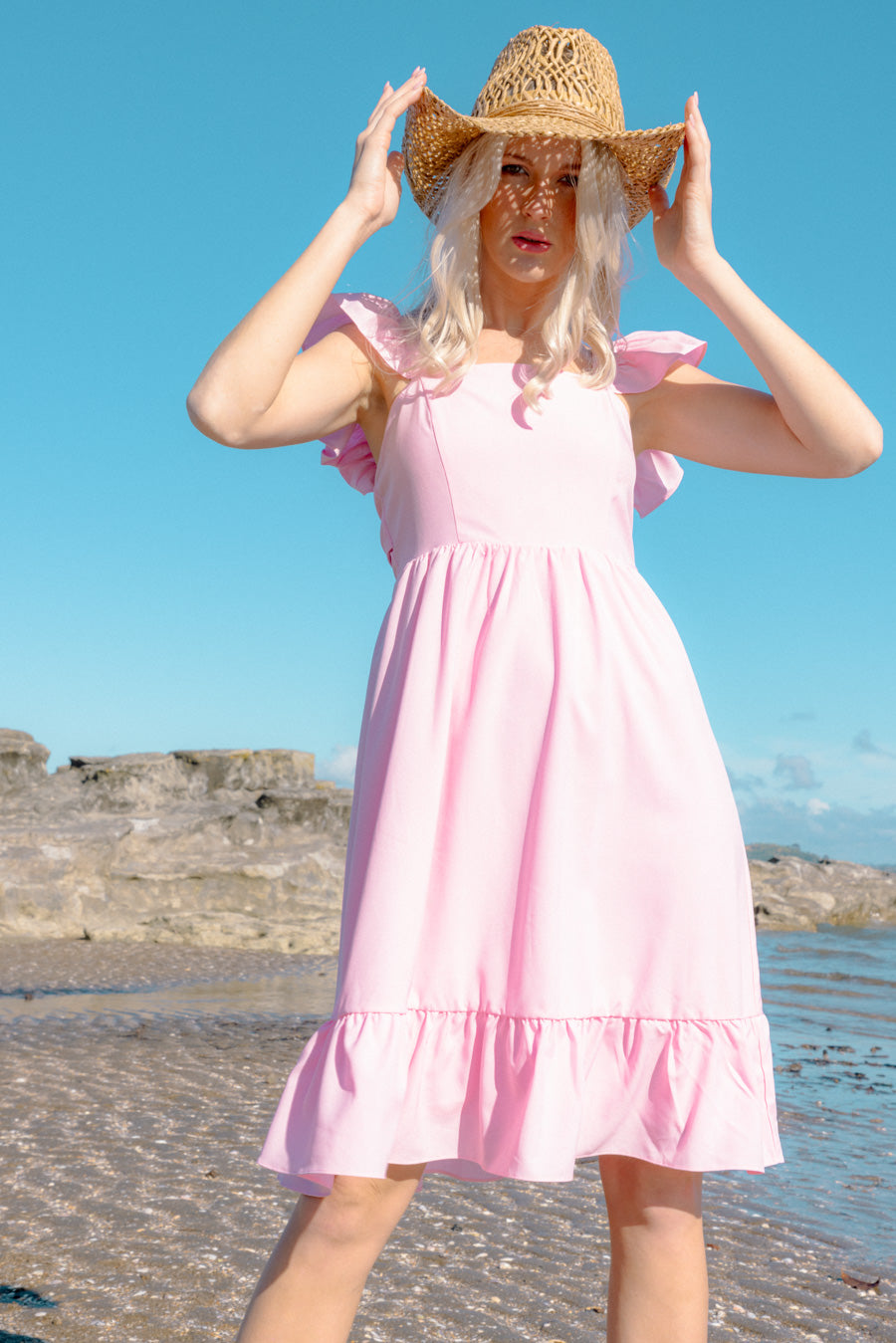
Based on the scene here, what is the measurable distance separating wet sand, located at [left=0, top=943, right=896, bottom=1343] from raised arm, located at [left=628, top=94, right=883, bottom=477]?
1.96 m

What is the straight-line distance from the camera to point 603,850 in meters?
1.71

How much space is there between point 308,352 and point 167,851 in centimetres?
887

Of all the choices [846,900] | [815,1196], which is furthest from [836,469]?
[846,900]

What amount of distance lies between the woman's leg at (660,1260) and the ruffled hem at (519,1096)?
90 mm

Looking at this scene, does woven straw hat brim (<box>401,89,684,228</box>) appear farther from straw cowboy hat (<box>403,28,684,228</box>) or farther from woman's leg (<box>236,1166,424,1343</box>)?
woman's leg (<box>236,1166,424,1343</box>)

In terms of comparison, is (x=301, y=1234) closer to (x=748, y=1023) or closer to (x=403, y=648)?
(x=748, y=1023)

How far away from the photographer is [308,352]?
1971 millimetres

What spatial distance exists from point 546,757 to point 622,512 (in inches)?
20.3

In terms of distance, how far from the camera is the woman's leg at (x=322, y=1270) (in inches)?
61.4

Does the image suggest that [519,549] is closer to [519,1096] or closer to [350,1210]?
[519,1096]

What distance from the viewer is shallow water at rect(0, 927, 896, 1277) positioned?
3881mm

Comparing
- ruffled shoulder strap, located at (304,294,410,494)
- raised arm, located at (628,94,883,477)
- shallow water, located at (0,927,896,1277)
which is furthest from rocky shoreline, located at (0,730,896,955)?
raised arm, located at (628,94,883,477)

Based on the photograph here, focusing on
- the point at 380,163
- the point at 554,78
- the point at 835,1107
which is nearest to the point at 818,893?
the point at 835,1107

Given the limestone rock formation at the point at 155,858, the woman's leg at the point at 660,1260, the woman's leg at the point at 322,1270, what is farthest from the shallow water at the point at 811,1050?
the woman's leg at the point at 322,1270
